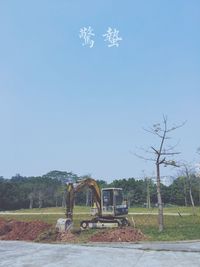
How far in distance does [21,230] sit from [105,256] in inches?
377

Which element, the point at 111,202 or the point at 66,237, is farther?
the point at 111,202

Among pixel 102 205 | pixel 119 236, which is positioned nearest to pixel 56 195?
pixel 102 205

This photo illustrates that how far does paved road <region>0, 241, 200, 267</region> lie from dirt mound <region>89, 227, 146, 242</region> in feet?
6.94

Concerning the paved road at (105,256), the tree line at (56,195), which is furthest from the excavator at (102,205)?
the tree line at (56,195)

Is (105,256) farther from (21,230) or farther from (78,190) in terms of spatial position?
(78,190)

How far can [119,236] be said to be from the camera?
19.6 metres

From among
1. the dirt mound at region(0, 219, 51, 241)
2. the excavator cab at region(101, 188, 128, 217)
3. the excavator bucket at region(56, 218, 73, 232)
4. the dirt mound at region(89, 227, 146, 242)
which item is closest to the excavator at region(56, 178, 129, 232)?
the excavator cab at region(101, 188, 128, 217)

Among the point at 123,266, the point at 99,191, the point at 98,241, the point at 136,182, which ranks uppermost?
the point at 136,182

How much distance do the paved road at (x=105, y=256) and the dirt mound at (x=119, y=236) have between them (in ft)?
6.94

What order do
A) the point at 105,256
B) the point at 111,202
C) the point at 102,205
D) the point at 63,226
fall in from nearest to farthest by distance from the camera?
the point at 105,256 → the point at 63,226 → the point at 111,202 → the point at 102,205

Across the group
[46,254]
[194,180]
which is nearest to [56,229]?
[46,254]

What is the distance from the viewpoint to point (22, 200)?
96312 mm

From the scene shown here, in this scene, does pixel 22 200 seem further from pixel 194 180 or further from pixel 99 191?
pixel 99 191

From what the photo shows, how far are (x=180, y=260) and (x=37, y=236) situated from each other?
1003 centimetres
